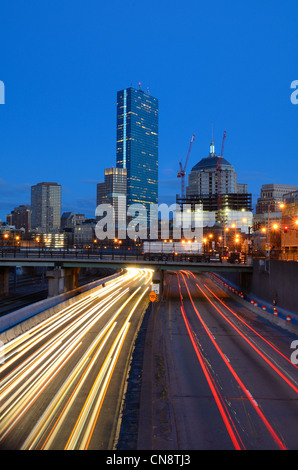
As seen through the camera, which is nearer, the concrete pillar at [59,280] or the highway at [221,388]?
the highway at [221,388]

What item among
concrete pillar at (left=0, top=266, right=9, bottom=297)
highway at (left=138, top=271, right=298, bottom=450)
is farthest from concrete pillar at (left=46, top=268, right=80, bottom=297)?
highway at (left=138, top=271, right=298, bottom=450)

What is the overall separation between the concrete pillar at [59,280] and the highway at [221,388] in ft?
88.1

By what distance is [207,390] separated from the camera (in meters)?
15.9

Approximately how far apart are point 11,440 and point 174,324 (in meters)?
21.4

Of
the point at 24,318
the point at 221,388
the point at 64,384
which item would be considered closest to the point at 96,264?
the point at 24,318

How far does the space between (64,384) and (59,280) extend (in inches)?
1545

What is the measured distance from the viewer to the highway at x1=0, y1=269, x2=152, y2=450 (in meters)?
11.6

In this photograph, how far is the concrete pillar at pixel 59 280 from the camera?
5281 centimetres

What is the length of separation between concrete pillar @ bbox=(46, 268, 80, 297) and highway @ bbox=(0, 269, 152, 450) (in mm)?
22605

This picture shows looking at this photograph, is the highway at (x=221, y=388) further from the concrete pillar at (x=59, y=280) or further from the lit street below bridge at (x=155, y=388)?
the concrete pillar at (x=59, y=280)

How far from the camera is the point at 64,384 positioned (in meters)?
16.0

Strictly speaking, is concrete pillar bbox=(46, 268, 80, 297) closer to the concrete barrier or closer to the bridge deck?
the bridge deck

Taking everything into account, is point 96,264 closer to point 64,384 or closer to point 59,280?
point 59,280

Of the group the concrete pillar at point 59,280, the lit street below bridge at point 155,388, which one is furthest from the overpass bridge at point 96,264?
the lit street below bridge at point 155,388
